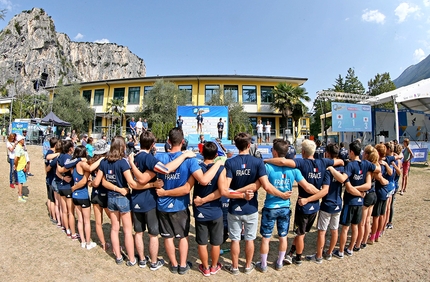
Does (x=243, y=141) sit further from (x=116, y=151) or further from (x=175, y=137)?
(x=116, y=151)

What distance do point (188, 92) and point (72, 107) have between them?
15.4 metres

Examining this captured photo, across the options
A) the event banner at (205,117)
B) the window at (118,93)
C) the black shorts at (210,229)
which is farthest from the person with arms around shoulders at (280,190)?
the window at (118,93)

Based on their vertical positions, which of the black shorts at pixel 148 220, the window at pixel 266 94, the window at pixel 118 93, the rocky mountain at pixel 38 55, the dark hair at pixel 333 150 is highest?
the rocky mountain at pixel 38 55

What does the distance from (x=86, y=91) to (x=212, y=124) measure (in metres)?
22.5

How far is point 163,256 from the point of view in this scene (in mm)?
3826

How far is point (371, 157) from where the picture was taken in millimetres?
3830

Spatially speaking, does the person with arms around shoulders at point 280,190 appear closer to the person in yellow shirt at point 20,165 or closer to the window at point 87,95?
the person in yellow shirt at point 20,165

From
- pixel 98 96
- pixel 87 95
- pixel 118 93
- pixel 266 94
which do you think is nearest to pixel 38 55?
pixel 87 95

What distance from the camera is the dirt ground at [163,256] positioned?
3.23 m

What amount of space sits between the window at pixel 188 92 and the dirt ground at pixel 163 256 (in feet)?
80.2

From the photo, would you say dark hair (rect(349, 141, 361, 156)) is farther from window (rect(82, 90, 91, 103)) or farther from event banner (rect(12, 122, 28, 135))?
window (rect(82, 90, 91, 103))

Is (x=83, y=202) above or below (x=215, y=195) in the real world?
below

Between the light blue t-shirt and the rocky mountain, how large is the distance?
74.9 m

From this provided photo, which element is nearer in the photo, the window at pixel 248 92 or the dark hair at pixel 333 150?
the dark hair at pixel 333 150
